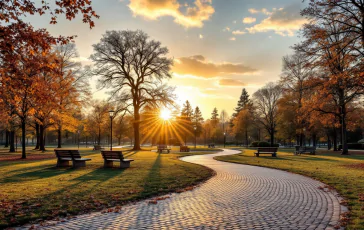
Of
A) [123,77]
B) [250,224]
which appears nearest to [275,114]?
[123,77]

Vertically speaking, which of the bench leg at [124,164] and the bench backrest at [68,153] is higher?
the bench backrest at [68,153]

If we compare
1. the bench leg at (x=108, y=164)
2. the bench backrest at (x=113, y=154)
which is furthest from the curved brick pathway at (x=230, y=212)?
the bench leg at (x=108, y=164)

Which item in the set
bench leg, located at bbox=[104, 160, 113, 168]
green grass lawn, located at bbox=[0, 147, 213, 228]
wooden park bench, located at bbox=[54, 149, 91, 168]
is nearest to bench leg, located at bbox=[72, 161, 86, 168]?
wooden park bench, located at bbox=[54, 149, 91, 168]

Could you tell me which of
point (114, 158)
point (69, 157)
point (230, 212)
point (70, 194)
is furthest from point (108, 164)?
point (230, 212)

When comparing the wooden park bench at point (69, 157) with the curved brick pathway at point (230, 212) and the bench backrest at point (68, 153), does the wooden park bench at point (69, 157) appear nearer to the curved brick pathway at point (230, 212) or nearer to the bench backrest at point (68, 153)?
the bench backrest at point (68, 153)

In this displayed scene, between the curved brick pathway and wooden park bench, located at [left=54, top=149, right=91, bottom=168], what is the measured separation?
26.6 feet

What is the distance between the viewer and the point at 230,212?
5617 millimetres

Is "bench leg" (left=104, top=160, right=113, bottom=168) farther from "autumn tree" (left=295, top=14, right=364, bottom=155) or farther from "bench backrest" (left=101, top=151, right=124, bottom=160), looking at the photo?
"autumn tree" (left=295, top=14, right=364, bottom=155)

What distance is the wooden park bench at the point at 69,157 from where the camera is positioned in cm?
1356

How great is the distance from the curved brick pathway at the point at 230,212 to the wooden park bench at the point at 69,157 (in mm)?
8095

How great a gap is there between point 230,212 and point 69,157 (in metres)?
10.8

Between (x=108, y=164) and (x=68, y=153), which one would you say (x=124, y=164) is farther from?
(x=68, y=153)

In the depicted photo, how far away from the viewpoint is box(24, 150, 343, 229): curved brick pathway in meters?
4.77

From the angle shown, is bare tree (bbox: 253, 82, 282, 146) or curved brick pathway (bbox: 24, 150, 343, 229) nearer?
curved brick pathway (bbox: 24, 150, 343, 229)
